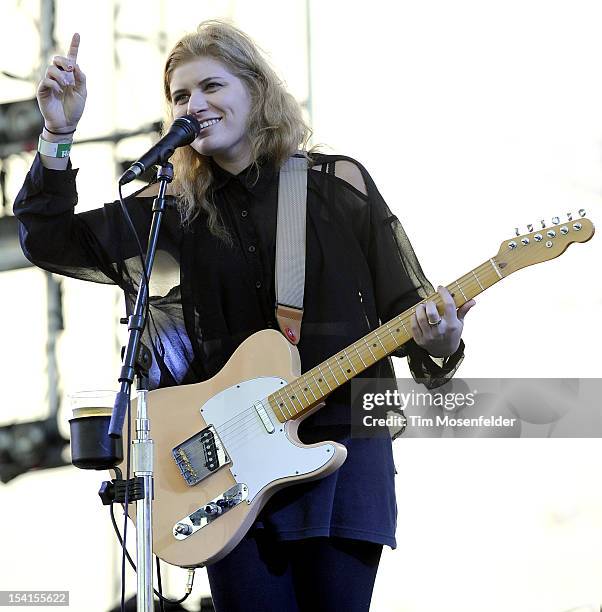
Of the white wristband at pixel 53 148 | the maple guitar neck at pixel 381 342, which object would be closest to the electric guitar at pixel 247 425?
the maple guitar neck at pixel 381 342

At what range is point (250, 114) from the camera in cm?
222

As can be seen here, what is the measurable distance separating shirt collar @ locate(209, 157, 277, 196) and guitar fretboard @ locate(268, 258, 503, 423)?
411 millimetres

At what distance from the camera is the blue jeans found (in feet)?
6.31

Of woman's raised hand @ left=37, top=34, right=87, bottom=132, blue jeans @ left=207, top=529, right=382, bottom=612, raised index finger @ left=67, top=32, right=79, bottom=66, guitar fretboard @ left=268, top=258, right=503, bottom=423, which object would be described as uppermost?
raised index finger @ left=67, top=32, right=79, bottom=66

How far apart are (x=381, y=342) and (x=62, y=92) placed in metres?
0.81

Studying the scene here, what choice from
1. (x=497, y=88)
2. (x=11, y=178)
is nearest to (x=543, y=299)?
(x=497, y=88)

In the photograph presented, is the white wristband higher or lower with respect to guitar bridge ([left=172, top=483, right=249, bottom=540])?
higher

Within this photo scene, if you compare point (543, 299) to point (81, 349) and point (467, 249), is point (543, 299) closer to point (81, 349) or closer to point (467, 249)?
point (467, 249)

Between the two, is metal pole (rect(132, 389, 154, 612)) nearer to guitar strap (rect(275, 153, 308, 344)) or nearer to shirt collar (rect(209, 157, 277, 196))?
guitar strap (rect(275, 153, 308, 344))

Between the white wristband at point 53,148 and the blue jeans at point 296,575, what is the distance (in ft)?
2.87

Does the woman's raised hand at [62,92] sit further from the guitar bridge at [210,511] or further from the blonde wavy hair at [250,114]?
the guitar bridge at [210,511]

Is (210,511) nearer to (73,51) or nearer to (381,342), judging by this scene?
(381,342)

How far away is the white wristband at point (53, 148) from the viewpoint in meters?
2.08

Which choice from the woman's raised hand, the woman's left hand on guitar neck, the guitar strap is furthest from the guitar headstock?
the woman's raised hand
